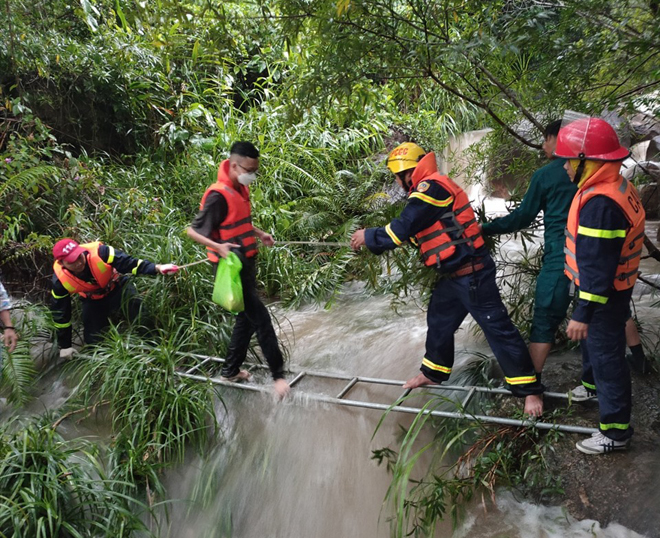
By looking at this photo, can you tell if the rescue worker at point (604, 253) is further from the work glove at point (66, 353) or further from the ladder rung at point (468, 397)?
the work glove at point (66, 353)

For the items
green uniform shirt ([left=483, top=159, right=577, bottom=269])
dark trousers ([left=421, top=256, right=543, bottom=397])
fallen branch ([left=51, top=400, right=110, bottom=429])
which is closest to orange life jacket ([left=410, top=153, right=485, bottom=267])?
dark trousers ([left=421, top=256, right=543, bottom=397])

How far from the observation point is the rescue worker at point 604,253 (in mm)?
2549

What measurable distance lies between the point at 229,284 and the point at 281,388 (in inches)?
35.3

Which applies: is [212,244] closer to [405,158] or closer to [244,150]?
[244,150]

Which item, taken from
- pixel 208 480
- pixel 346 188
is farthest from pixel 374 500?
pixel 346 188

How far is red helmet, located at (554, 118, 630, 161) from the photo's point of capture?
2.61 m

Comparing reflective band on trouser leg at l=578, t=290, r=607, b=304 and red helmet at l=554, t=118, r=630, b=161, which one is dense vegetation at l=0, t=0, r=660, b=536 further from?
reflective band on trouser leg at l=578, t=290, r=607, b=304

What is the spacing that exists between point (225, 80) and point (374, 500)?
285 inches

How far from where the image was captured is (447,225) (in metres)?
3.28

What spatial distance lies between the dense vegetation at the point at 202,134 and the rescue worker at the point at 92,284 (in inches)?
10.4

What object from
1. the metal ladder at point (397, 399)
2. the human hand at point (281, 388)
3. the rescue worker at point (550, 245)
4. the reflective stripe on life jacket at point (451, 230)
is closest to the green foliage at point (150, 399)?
the metal ladder at point (397, 399)

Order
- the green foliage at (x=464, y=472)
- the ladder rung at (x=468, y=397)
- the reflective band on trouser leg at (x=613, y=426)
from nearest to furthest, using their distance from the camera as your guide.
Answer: the reflective band on trouser leg at (x=613, y=426) → the green foliage at (x=464, y=472) → the ladder rung at (x=468, y=397)

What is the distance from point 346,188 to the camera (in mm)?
7715

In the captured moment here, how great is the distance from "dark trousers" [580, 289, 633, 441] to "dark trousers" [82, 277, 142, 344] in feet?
12.3
